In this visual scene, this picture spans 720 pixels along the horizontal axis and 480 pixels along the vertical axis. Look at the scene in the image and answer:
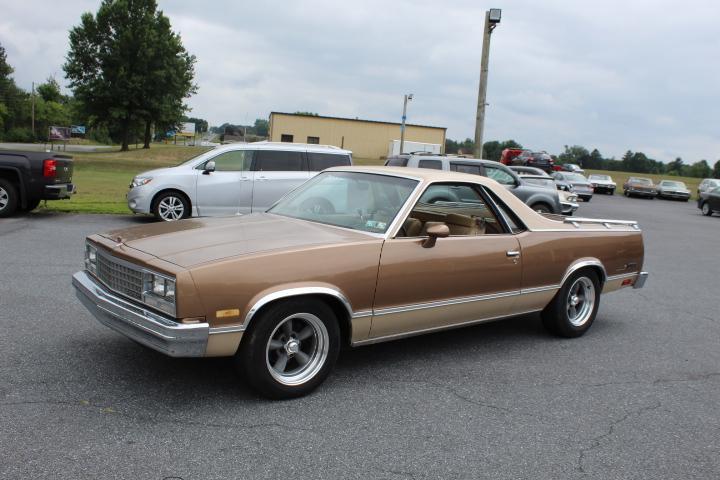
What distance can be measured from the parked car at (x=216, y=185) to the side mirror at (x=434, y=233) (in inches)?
309

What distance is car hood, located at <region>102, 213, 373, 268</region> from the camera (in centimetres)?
378

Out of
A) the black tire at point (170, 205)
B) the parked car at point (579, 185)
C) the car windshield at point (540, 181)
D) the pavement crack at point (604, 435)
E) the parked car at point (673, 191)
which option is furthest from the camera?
the parked car at point (673, 191)

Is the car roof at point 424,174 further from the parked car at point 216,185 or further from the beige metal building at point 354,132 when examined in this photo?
the beige metal building at point 354,132

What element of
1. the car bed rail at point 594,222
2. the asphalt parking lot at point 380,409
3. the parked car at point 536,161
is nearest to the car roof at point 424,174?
the car bed rail at point 594,222

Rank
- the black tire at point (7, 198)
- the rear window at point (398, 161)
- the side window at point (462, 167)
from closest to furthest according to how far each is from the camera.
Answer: the black tire at point (7, 198) < the side window at point (462, 167) < the rear window at point (398, 161)

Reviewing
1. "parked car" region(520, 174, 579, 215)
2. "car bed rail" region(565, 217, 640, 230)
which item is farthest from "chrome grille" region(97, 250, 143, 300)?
"parked car" region(520, 174, 579, 215)

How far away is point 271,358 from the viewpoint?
3.94 metres

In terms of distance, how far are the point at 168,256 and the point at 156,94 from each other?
167 feet

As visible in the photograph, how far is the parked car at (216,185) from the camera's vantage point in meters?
12.0

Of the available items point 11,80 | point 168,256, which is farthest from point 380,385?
point 11,80

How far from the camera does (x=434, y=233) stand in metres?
4.34

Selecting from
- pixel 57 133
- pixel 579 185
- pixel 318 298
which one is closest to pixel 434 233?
pixel 318 298

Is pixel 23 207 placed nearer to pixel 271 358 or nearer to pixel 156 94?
pixel 271 358

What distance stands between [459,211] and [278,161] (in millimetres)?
7627
